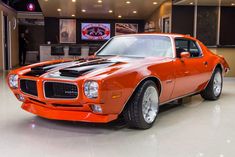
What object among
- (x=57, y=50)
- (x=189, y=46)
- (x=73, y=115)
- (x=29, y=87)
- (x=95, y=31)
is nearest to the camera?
(x=73, y=115)

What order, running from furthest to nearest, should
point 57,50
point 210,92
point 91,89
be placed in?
point 57,50, point 210,92, point 91,89

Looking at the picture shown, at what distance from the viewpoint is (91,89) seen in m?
3.22

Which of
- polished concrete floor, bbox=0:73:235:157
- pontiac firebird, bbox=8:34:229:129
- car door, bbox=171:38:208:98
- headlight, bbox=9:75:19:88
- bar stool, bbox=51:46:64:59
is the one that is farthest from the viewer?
bar stool, bbox=51:46:64:59

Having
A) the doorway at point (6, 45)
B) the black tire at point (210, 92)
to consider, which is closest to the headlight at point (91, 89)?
the black tire at point (210, 92)

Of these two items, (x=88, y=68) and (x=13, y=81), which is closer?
(x=88, y=68)

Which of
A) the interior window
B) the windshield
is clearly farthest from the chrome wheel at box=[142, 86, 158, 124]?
the interior window

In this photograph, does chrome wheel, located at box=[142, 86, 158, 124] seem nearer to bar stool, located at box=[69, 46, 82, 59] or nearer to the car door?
the car door

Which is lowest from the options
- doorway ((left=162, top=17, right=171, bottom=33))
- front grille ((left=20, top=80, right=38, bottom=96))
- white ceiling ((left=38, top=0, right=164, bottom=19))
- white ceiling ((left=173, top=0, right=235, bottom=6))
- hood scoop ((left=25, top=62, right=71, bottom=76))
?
front grille ((left=20, top=80, right=38, bottom=96))

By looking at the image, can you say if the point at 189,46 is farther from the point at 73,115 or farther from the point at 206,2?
the point at 206,2

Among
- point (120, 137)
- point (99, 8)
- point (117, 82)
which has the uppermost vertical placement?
point (99, 8)

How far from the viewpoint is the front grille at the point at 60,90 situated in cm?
337

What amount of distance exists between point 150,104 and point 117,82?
29.0 inches

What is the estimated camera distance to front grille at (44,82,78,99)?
3370 millimetres

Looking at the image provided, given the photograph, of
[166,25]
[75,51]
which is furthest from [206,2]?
[75,51]
